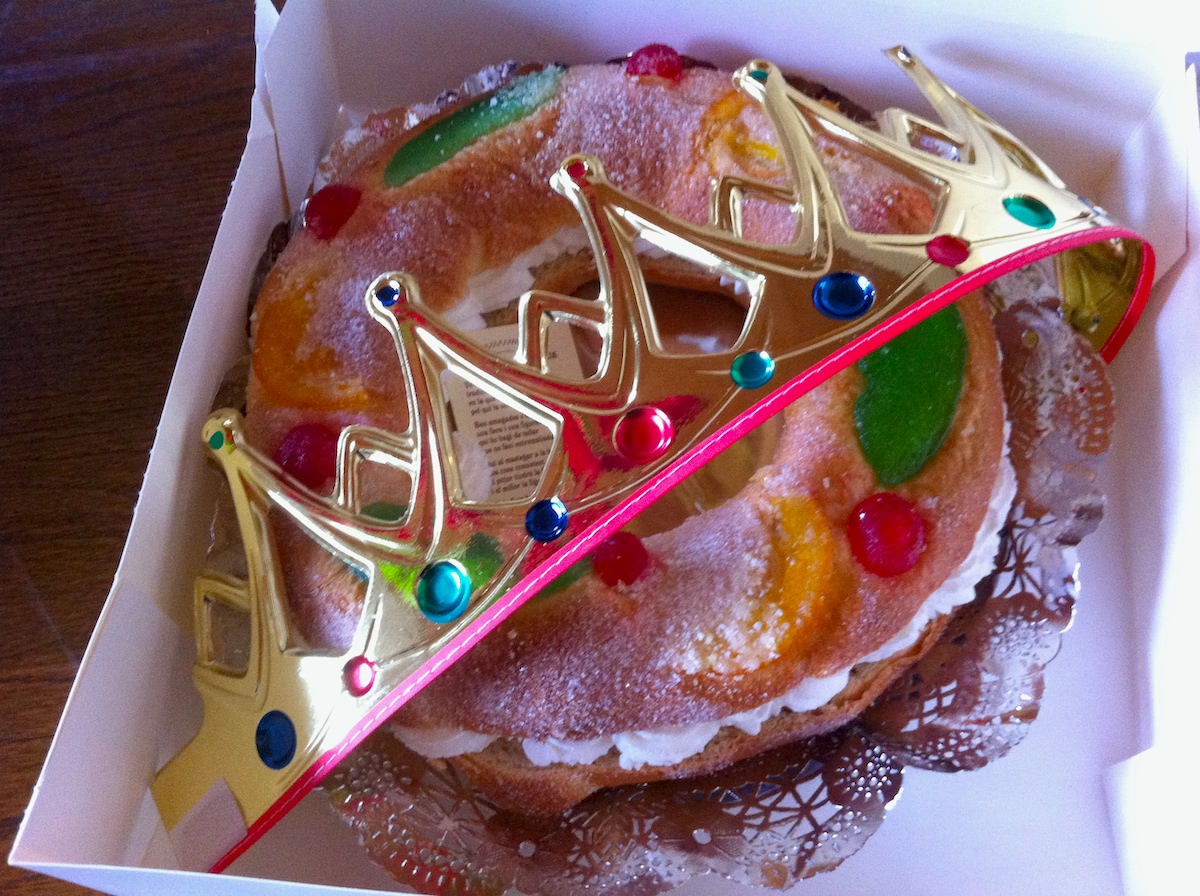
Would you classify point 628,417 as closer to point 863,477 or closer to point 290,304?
point 863,477

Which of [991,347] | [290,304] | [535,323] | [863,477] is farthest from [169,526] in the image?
[991,347]

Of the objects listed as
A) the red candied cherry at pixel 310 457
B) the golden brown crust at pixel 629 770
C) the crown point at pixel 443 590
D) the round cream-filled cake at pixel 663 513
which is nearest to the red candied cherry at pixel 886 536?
the round cream-filled cake at pixel 663 513

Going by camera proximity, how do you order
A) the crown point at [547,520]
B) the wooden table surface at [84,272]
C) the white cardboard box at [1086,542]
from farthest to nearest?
the wooden table surface at [84,272] → the white cardboard box at [1086,542] → the crown point at [547,520]

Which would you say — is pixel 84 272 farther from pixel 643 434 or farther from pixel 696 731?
pixel 696 731

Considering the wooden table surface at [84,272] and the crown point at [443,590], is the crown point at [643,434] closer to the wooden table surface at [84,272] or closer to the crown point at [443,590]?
the crown point at [443,590]

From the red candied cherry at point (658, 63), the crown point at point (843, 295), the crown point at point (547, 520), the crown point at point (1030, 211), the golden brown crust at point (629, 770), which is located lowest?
the golden brown crust at point (629, 770)

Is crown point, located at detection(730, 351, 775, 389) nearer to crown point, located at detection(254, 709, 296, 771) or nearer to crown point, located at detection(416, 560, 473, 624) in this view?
crown point, located at detection(416, 560, 473, 624)

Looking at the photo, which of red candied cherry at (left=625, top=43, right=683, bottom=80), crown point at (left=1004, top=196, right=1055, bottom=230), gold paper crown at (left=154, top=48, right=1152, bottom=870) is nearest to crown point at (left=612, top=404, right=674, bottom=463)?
gold paper crown at (left=154, top=48, right=1152, bottom=870)
